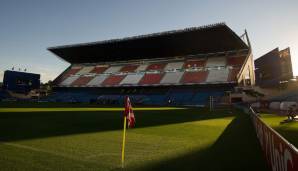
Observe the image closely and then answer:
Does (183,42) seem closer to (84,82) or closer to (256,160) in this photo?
(84,82)

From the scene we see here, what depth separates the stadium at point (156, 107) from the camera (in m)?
7.52

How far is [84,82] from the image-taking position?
7438cm

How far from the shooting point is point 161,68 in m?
67.9

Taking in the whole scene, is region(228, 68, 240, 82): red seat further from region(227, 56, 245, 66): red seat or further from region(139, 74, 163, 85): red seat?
region(139, 74, 163, 85): red seat

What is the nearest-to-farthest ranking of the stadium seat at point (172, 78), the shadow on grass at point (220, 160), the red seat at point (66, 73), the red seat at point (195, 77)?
the shadow on grass at point (220, 160) → the red seat at point (195, 77) → the stadium seat at point (172, 78) → the red seat at point (66, 73)

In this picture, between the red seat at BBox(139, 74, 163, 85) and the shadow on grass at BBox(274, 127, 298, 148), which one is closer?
the shadow on grass at BBox(274, 127, 298, 148)

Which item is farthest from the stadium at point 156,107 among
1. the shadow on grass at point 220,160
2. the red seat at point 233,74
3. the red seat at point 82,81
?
the red seat at point 82,81

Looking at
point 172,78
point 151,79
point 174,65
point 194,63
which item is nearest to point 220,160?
point 172,78

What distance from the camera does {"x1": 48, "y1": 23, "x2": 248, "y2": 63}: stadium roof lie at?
5481 cm

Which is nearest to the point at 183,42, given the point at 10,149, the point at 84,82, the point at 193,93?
the point at 193,93

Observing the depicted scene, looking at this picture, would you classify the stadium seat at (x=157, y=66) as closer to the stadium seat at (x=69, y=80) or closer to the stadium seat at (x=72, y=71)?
the stadium seat at (x=69, y=80)

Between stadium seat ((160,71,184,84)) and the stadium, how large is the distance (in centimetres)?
28

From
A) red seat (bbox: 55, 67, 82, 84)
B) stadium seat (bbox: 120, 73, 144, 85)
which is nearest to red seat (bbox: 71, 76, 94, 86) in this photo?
red seat (bbox: 55, 67, 82, 84)

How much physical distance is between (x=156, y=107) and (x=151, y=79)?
21503mm
